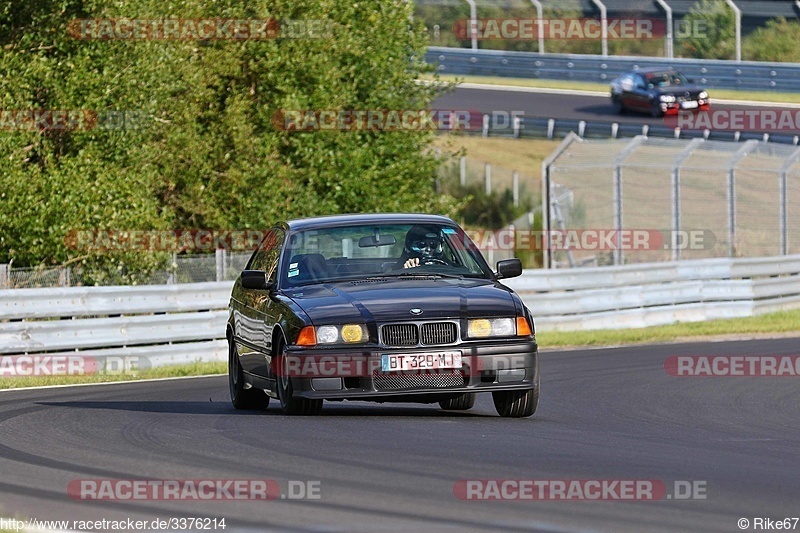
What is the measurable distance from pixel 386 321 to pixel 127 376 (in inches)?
315

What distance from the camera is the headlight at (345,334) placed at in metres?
10.6

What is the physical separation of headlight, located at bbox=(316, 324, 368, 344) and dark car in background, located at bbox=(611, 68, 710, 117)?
34584 mm

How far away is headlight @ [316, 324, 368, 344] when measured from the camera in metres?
10.6

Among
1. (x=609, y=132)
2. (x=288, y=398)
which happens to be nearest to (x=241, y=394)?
(x=288, y=398)

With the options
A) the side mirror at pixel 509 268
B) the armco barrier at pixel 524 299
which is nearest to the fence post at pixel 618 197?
the armco barrier at pixel 524 299

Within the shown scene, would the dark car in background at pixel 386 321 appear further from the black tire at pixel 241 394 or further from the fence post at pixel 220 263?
the fence post at pixel 220 263

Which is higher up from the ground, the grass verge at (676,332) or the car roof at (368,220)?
the car roof at (368,220)

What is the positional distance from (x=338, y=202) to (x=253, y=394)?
16.0 m

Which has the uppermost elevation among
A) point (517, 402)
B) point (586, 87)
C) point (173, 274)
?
point (586, 87)

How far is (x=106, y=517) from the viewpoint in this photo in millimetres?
6895

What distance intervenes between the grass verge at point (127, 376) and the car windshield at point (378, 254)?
18.0 feet

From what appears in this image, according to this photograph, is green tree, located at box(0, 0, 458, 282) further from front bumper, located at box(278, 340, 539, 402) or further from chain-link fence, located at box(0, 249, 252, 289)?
front bumper, located at box(278, 340, 539, 402)

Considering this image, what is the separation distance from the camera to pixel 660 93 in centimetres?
4438

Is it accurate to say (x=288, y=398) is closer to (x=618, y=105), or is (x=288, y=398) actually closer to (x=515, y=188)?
(x=515, y=188)
